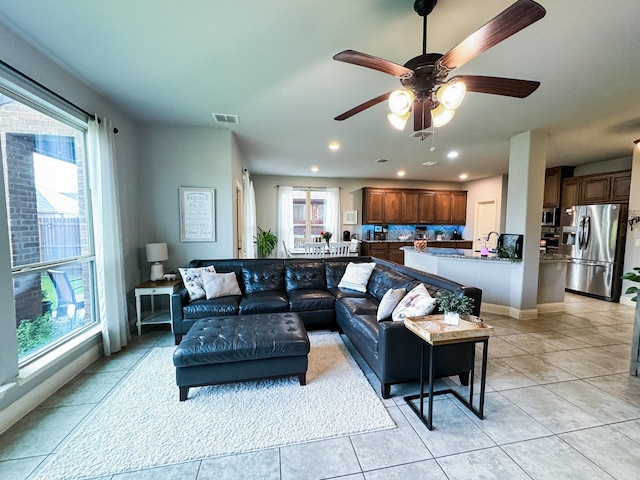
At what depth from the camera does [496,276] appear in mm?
4215

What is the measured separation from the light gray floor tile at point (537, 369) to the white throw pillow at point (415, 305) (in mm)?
1259

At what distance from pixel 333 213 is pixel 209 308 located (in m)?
5.06

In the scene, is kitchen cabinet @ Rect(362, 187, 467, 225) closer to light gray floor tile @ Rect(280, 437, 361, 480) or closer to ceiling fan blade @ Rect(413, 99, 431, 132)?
ceiling fan blade @ Rect(413, 99, 431, 132)

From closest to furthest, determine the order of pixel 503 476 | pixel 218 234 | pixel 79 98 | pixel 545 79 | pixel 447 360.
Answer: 1. pixel 503 476
2. pixel 447 360
3. pixel 545 79
4. pixel 79 98
5. pixel 218 234

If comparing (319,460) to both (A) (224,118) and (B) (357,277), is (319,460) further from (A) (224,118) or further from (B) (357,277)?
(A) (224,118)

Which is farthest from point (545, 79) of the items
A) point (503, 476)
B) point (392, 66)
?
point (503, 476)

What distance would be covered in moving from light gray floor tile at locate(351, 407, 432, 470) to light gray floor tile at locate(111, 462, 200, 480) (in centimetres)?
95

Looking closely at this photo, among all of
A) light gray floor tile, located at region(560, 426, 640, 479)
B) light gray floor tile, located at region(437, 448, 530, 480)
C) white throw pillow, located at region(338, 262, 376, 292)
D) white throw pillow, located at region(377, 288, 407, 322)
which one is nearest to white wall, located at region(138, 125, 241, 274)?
white throw pillow, located at region(338, 262, 376, 292)

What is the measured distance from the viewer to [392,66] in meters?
1.57

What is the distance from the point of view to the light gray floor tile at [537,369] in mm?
2421

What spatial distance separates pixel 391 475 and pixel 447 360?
3.29 feet

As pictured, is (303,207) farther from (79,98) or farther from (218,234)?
(79,98)

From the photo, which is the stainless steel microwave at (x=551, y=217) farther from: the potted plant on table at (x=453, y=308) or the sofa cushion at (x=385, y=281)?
the potted plant on table at (x=453, y=308)

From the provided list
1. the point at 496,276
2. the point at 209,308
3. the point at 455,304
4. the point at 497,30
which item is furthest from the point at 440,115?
the point at 496,276
